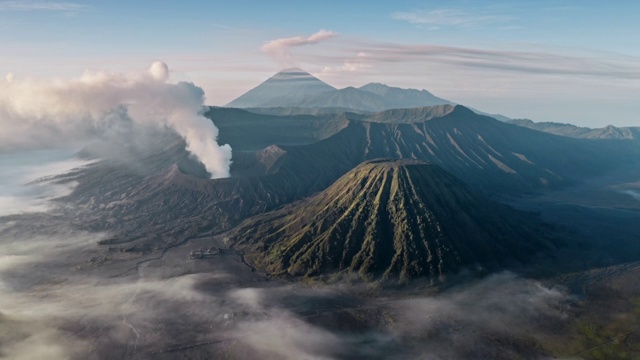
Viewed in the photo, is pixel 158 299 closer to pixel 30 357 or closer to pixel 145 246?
pixel 30 357

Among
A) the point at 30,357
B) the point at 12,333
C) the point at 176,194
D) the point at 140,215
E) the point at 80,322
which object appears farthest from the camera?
the point at 176,194

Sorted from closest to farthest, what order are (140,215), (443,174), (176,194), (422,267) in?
(422,267) → (443,174) → (140,215) → (176,194)

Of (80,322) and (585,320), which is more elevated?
(585,320)

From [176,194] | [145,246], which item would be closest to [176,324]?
[145,246]

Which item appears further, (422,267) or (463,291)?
(422,267)

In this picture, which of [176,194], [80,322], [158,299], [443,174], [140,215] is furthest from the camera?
[176,194]

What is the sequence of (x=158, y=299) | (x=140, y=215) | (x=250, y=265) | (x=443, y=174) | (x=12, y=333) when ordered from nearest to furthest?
(x=12, y=333)
(x=158, y=299)
(x=250, y=265)
(x=443, y=174)
(x=140, y=215)

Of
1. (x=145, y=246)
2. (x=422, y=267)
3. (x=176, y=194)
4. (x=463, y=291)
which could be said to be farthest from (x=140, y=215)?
(x=463, y=291)

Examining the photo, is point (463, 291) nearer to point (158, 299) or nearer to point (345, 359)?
point (345, 359)

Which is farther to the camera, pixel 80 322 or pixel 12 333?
pixel 80 322
